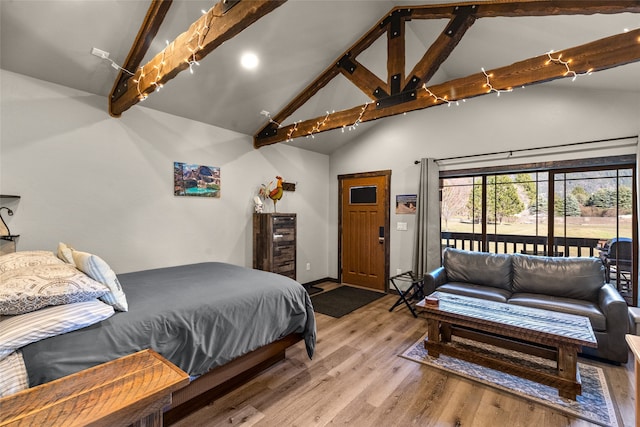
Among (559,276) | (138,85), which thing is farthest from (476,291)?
(138,85)

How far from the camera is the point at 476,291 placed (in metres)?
3.35

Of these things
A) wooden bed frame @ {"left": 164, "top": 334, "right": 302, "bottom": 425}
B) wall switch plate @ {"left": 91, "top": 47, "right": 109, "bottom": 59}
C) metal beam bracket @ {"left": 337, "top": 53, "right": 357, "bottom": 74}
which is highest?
metal beam bracket @ {"left": 337, "top": 53, "right": 357, "bottom": 74}

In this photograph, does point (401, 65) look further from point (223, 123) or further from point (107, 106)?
point (107, 106)

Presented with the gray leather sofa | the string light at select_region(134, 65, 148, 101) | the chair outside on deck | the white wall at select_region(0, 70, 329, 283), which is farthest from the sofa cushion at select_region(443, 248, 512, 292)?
the string light at select_region(134, 65, 148, 101)

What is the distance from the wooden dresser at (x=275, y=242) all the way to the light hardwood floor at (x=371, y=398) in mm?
1609

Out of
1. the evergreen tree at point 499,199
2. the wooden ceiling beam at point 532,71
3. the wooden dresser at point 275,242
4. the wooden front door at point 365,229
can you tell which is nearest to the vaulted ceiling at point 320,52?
the wooden ceiling beam at point 532,71

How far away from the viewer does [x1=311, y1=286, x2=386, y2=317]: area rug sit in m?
4.08

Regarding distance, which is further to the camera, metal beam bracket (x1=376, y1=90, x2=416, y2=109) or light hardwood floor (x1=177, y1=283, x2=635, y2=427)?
metal beam bracket (x1=376, y1=90, x2=416, y2=109)

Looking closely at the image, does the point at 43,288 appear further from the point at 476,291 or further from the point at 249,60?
the point at 476,291

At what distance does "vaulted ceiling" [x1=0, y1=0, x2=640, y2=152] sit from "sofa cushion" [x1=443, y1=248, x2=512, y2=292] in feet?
7.01

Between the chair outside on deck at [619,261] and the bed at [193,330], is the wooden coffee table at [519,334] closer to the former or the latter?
the bed at [193,330]

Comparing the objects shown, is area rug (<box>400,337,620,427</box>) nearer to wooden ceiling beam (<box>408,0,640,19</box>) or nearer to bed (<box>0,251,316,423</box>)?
bed (<box>0,251,316,423</box>)

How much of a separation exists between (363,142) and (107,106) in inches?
150

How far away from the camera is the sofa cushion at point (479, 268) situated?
3.55 metres
